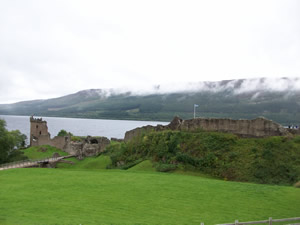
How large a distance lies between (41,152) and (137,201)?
150ft

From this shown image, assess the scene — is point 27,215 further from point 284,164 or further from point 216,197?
point 284,164

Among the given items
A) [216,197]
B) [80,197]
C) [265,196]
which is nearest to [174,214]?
[216,197]

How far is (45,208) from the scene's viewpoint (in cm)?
1398

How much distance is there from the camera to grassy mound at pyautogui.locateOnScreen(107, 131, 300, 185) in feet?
79.3

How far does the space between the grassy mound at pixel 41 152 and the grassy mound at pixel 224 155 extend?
2587 cm

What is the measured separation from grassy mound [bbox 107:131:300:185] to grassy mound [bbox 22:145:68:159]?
1018 inches

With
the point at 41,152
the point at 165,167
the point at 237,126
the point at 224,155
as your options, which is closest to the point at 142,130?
the point at 165,167

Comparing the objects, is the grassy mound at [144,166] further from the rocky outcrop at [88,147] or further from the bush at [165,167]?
the rocky outcrop at [88,147]

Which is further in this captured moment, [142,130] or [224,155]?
[142,130]

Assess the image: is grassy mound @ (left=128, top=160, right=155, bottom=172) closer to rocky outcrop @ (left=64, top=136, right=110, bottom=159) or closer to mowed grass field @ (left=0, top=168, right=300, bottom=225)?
mowed grass field @ (left=0, top=168, right=300, bottom=225)

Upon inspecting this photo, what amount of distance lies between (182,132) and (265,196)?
15.6m

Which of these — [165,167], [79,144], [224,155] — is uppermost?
[224,155]

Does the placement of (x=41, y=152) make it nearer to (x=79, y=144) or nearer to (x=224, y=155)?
(x=79, y=144)

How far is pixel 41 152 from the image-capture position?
56375mm
